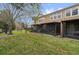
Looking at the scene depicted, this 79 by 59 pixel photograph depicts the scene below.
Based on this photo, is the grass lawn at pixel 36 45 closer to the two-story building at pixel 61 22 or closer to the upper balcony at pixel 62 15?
the two-story building at pixel 61 22

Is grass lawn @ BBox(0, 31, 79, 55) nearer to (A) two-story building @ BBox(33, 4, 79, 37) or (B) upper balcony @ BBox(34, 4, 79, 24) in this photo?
(A) two-story building @ BBox(33, 4, 79, 37)

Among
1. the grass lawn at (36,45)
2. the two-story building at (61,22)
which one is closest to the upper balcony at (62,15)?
the two-story building at (61,22)

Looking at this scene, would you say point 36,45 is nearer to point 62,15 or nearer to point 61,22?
point 61,22

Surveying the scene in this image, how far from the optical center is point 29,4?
414 centimetres

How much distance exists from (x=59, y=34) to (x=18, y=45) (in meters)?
0.81

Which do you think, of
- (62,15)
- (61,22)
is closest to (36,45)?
(61,22)

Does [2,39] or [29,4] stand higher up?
→ [29,4]

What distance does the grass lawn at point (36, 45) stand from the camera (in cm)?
406

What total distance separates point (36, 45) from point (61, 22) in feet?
2.13

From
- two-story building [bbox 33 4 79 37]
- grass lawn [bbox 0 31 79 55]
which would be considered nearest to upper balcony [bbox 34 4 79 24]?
two-story building [bbox 33 4 79 37]

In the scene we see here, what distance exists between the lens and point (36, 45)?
4.11 meters
